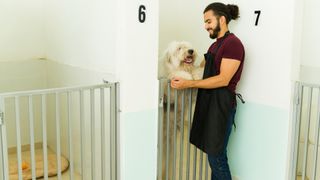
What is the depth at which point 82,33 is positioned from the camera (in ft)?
8.62

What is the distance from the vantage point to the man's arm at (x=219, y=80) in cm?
235

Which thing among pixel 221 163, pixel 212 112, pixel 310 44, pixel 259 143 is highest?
pixel 310 44

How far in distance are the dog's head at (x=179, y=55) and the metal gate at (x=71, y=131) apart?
592mm

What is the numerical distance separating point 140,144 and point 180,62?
68 cm

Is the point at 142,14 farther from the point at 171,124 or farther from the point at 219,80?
the point at 171,124

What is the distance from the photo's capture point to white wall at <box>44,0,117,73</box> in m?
2.27

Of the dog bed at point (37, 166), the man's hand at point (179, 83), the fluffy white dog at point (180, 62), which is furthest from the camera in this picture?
the dog bed at point (37, 166)

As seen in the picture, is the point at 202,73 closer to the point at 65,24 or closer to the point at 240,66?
the point at 240,66

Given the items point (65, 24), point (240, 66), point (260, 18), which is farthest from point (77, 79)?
point (260, 18)

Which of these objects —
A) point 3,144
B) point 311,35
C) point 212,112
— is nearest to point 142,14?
point 212,112

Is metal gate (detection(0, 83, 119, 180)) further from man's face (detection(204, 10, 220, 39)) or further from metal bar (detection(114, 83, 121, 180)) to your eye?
man's face (detection(204, 10, 220, 39))

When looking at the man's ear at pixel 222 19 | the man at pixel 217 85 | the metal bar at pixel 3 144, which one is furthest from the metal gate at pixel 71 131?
the man's ear at pixel 222 19

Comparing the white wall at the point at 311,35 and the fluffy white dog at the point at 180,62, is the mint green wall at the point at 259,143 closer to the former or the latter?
the fluffy white dog at the point at 180,62

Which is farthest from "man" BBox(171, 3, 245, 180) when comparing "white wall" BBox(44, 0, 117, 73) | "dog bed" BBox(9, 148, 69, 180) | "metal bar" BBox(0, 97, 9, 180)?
"dog bed" BBox(9, 148, 69, 180)
